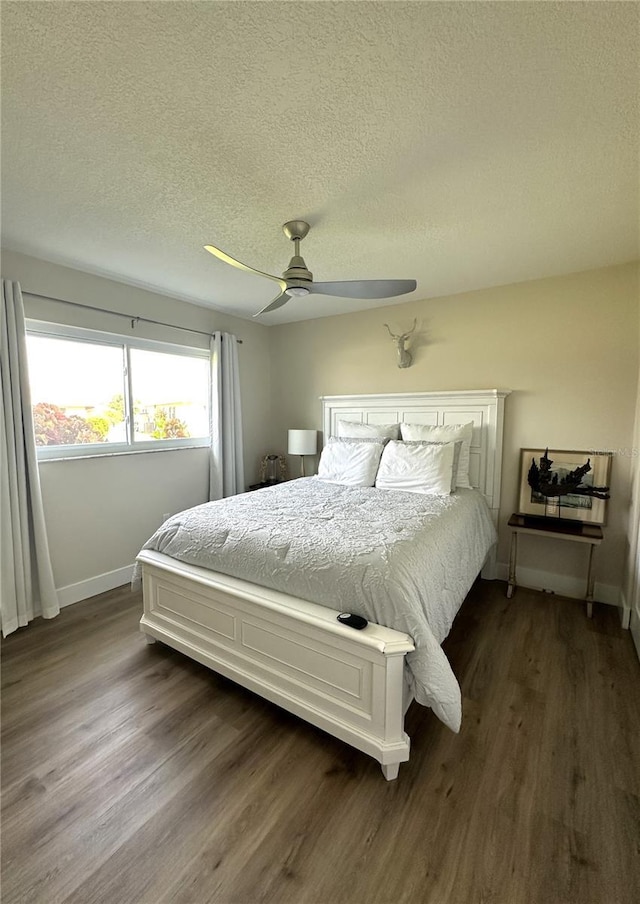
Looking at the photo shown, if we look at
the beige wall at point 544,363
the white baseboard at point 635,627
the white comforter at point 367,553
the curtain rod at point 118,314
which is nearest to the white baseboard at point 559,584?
the beige wall at point 544,363

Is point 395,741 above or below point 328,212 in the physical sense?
below

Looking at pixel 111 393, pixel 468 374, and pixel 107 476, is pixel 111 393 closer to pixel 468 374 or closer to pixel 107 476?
pixel 107 476

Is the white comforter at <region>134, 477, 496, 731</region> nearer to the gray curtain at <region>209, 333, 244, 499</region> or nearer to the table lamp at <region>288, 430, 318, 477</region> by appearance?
the gray curtain at <region>209, 333, 244, 499</region>

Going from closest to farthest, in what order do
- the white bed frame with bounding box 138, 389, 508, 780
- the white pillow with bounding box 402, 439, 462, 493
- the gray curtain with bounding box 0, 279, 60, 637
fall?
the white bed frame with bounding box 138, 389, 508, 780
the gray curtain with bounding box 0, 279, 60, 637
the white pillow with bounding box 402, 439, 462, 493

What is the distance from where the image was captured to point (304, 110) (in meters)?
1.31

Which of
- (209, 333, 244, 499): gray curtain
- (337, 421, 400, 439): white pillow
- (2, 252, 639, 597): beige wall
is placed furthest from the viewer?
(209, 333, 244, 499): gray curtain

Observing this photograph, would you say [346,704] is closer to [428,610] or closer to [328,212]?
[428,610]

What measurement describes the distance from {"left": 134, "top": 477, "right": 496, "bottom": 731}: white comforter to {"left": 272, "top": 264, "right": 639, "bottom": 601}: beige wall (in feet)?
2.90

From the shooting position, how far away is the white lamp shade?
3994 millimetres

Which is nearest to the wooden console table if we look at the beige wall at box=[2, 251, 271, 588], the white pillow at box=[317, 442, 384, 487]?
the white pillow at box=[317, 442, 384, 487]

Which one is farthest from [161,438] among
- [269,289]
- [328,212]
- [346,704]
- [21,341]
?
[346,704]

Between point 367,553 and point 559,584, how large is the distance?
220cm

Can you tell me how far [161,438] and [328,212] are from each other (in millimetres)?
2410

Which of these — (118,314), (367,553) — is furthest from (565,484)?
(118,314)
